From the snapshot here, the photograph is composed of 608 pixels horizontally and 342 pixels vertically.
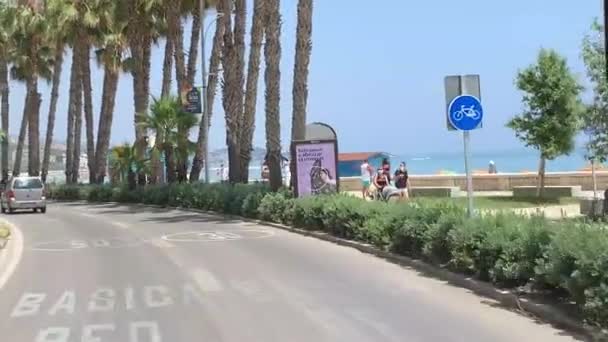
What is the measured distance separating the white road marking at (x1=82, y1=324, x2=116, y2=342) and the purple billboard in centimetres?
1313

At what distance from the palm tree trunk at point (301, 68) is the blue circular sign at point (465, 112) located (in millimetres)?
10847

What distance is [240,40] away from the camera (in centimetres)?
3077

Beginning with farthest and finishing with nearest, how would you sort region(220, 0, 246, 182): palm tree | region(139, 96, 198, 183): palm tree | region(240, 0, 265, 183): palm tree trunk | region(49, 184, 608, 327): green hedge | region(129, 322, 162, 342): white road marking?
region(139, 96, 198, 183): palm tree → region(220, 0, 246, 182): palm tree → region(240, 0, 265, 183): palm tree trunk → region(129, 322, 162, 342): white road marking → region(49, 184, 608, 327): green hedge

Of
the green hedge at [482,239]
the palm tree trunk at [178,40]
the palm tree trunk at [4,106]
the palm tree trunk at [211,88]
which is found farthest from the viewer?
the palm tree trunk at [4,106]

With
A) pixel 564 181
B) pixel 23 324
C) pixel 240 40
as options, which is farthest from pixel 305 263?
pixel 564 181

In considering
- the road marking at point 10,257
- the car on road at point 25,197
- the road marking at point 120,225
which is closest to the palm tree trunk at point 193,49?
the car on road at point 25,197

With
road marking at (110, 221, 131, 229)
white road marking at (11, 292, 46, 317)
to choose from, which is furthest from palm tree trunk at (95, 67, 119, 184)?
white road marking at (11, 292, 46, 317)

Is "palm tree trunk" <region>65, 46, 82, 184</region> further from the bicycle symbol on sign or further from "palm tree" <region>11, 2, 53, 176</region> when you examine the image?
the bicycle symbol on sign

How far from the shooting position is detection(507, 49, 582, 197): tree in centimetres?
3048

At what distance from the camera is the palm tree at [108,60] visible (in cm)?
3956

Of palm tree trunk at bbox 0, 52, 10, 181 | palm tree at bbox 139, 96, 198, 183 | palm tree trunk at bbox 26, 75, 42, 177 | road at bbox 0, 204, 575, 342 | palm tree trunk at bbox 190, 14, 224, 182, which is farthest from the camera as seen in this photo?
palm tree trunk at bbox 26, 75, 42, 177

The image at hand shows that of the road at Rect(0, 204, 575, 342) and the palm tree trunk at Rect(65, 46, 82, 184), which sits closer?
the road at Rect(0, 204, 575, 342)

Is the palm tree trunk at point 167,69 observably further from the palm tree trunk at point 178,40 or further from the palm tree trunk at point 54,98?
the palm tree trunk at point 54,98

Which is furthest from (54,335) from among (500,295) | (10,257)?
(10,257)
